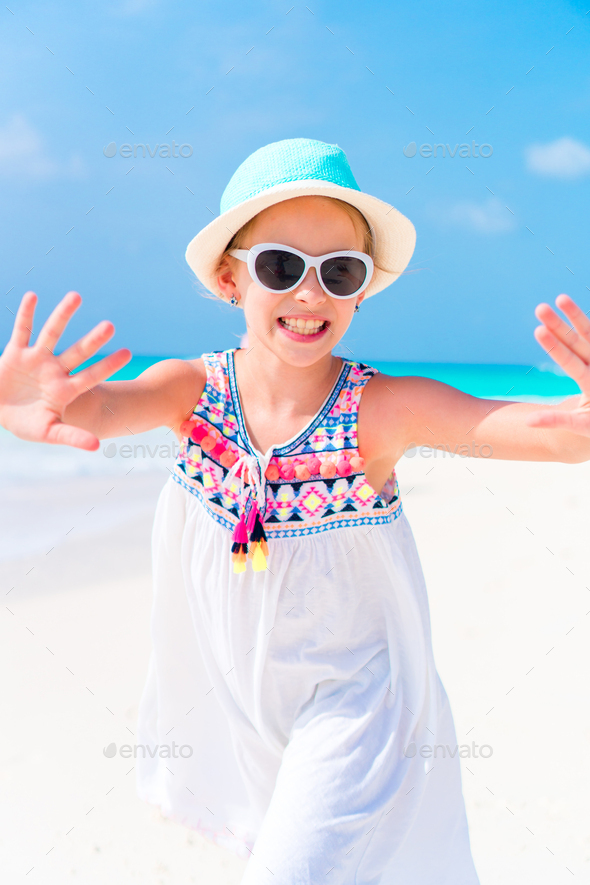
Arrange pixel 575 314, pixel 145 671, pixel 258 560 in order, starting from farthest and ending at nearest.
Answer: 1. pixel 145 671
2. pixel 258 560
3. pixel 575 314

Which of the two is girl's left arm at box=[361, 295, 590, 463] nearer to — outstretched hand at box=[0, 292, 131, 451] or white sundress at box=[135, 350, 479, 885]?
white sundress at box=[135, 350, 479, 885]

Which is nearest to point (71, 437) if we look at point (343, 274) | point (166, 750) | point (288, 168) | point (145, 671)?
point (343, 274)

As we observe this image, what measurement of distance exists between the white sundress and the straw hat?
40 cm

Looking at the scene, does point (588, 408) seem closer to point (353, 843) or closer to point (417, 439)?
point (417, 439)

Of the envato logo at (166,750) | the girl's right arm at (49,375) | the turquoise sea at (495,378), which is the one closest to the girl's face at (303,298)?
the girl's right arm at (49,375)

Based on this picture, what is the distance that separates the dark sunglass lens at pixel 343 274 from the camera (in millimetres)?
2264

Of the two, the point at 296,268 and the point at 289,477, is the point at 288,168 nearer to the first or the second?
the point at 296,268

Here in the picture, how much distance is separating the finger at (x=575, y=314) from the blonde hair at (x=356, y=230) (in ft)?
3.00

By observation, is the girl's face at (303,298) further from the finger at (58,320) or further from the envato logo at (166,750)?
the envato logo at (166,750)

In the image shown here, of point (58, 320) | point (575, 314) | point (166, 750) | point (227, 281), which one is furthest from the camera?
point (166, 750)

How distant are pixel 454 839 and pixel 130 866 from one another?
131cm

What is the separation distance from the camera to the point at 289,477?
2.38 meters

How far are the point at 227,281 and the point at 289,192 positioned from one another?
50cm

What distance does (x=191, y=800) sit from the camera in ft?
9.60
